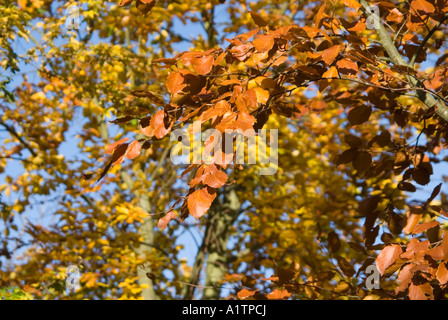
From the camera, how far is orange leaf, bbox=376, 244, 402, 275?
6.26ft

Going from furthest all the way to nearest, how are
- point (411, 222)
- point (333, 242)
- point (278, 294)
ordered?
point (333, 242) < point (278, 294) < point (411, 222)

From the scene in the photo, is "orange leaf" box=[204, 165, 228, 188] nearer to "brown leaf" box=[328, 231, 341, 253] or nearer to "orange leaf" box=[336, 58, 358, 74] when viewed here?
"orange leaf" box=[336, 58, 358, 74]

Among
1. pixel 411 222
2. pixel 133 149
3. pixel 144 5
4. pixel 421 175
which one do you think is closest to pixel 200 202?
pixel 133 149

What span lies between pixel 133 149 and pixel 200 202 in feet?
1.42

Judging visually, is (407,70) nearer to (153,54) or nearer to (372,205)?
(372,205)

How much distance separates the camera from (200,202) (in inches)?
69.7

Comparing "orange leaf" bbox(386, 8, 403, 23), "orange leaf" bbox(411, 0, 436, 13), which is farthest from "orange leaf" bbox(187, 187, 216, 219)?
"orange leaf" bbox(386, 8, 403, 23)

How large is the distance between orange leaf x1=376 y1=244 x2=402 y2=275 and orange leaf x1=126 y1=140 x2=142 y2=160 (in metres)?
1.09

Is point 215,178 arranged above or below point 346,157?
below

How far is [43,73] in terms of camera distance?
4.75 meters

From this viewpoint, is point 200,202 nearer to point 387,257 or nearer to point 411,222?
point 387,257
